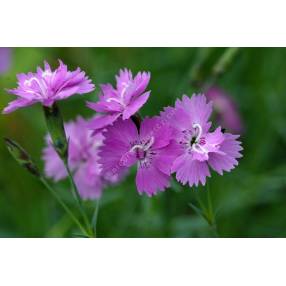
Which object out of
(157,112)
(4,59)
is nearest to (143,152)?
(157,112)

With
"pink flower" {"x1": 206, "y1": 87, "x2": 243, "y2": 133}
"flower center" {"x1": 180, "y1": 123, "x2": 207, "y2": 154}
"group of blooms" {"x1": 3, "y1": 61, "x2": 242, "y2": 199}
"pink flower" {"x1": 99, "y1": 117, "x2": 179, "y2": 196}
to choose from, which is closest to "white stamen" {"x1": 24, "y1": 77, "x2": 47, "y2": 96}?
"group of blooms" {"x1": 3, "y1": 61, "x2": 242, "y2": 199}

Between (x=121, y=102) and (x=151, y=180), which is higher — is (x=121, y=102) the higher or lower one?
the higher one

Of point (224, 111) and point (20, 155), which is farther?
point (224, 111)

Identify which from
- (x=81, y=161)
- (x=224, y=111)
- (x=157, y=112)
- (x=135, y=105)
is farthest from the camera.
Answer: (x=224, y=111)

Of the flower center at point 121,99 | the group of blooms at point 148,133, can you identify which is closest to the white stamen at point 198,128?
the group of blooms at point 148,133

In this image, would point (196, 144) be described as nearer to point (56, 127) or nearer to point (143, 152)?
point (143, 152)

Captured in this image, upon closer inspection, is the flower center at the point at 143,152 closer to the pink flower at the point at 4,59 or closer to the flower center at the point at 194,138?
the flower center at the point at 194,138
